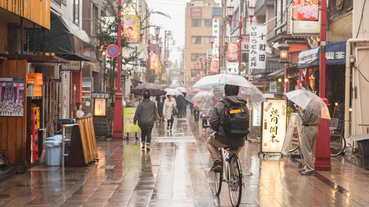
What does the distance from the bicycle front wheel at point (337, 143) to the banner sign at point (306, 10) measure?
5023 millimetres

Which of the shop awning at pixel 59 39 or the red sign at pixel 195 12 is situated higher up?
the red sign at pixel 195 12

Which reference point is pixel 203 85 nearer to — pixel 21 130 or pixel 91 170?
pixel 91 170

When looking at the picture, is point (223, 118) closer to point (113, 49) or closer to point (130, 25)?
point (113, 49)

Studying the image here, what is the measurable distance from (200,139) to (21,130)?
915 centimetres

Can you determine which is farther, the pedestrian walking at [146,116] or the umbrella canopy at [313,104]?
the pedestrian walking at [146,116]

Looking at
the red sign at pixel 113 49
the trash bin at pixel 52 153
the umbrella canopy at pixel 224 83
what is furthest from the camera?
the red sign at pixel 113 49

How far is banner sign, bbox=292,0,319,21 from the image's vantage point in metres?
16.0

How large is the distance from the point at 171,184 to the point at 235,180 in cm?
222

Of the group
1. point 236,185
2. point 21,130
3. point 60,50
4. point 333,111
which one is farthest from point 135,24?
point 236,185

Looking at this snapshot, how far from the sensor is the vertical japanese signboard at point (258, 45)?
28.6m

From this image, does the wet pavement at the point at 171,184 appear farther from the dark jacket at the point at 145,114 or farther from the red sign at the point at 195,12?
the red sign at the point at 195,12

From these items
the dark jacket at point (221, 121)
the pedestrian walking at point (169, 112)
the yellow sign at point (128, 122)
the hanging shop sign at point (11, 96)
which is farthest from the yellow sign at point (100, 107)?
the dark jacket at point (221, 121)

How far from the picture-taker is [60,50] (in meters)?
12.8

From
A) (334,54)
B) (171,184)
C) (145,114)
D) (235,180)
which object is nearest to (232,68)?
(334,54)
